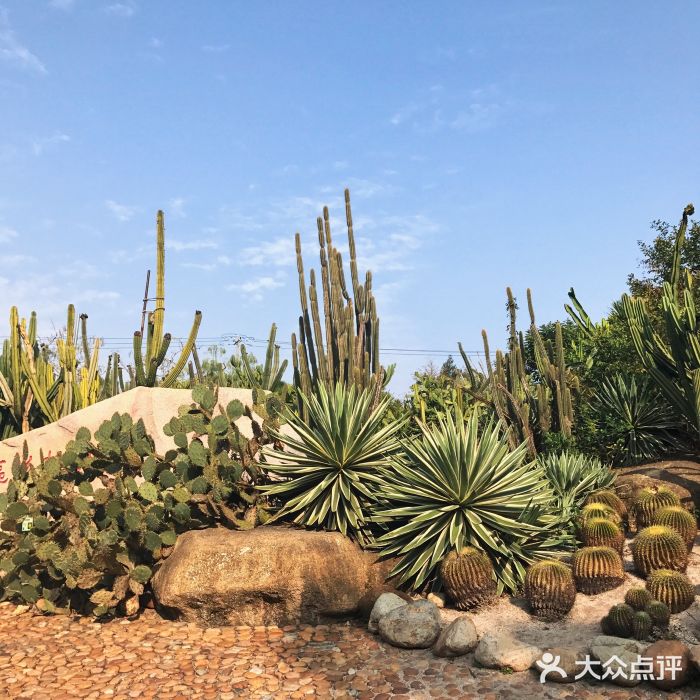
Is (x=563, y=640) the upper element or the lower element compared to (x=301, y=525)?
lower

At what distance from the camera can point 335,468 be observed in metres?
Result: 7.66

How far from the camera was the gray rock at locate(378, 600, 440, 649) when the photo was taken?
5914 millimetres

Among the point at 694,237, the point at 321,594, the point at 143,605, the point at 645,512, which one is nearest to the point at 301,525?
the point at 321,594

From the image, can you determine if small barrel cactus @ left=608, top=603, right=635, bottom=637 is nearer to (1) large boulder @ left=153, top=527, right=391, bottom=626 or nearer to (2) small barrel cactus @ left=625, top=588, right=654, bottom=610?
(2) small barrel cactus @ left=625, top=588, right=654, bottom=610

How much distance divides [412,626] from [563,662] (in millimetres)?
1211

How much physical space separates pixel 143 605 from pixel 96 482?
1951 mm

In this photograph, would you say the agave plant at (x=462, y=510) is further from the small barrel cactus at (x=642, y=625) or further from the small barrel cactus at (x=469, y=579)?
the small barrel cactus at (x=642, y=625)

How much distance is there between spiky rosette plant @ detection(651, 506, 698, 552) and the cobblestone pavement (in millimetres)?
2452

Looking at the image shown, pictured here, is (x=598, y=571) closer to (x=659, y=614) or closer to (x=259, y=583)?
(x=659, y=614)

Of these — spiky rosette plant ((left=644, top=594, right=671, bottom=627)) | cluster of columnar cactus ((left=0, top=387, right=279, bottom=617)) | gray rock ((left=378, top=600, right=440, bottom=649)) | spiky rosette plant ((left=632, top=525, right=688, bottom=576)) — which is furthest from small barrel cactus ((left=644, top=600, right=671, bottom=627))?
cluster of columnar cactus ((left=0, top=387, right=279, bottom=617))

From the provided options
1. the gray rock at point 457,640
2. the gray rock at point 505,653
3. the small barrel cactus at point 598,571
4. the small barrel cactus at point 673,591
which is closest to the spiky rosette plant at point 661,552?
the small barrel cactus at point 598,571

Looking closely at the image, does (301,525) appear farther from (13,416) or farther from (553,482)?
(13,416)

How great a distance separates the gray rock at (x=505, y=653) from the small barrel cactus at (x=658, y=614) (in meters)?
0.91

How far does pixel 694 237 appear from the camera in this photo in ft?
59.5
